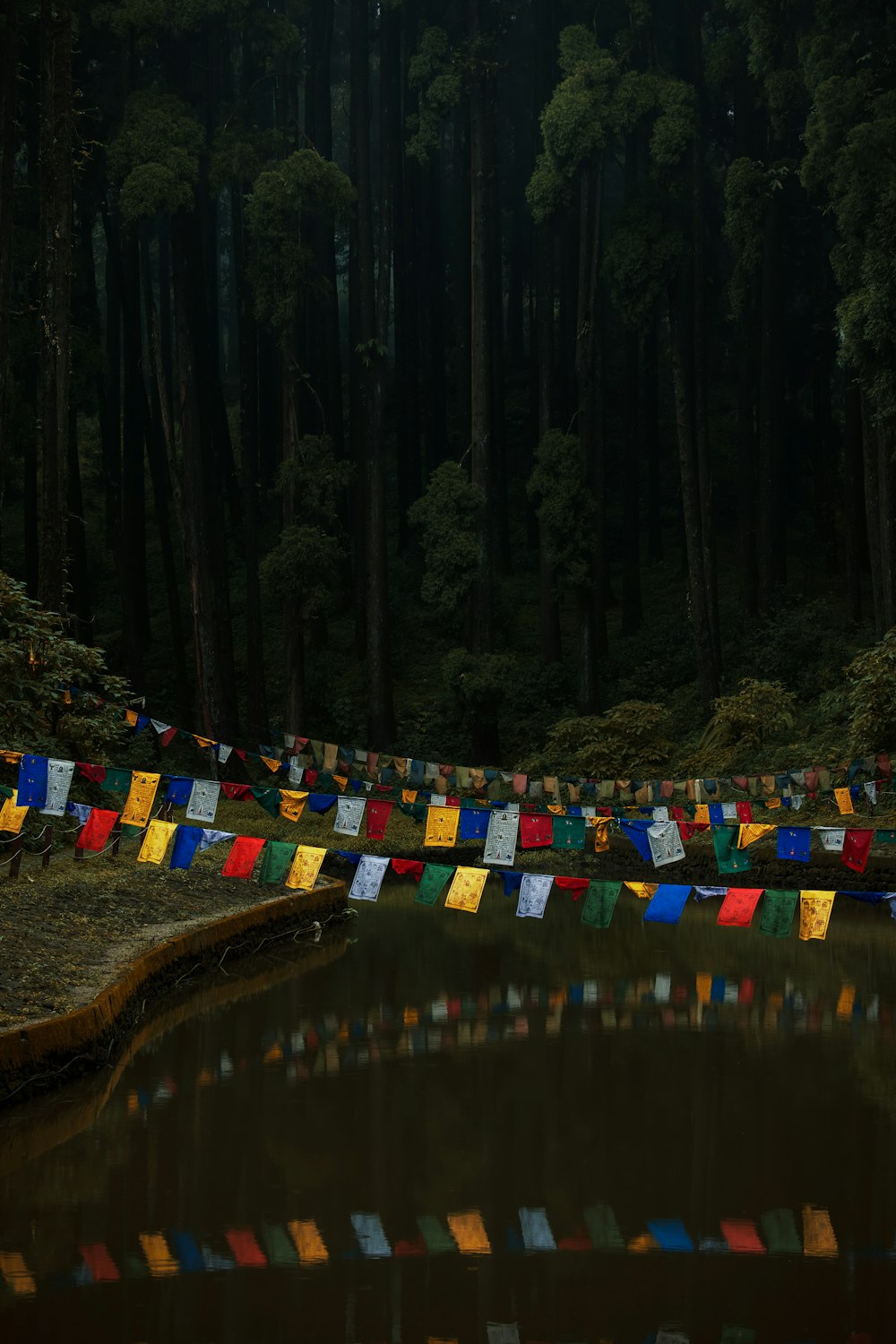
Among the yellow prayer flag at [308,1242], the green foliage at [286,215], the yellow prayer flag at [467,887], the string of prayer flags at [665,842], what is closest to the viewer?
the yellow prayer flag at [308,1242]

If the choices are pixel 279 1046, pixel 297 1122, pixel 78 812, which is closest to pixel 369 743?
pixel 78 812

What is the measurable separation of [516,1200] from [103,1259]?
206cm

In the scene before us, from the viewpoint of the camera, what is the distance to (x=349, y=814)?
43.6 ft

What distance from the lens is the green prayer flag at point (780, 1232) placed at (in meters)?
6.87

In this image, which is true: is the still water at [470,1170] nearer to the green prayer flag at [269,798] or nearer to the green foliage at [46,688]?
the green prayer flag at [269,798]

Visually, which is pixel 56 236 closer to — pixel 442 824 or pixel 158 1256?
pixel 442 824

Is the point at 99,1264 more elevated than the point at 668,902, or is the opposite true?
the point at 668,902

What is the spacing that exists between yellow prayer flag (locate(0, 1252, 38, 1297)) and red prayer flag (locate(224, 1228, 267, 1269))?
0.91 meters

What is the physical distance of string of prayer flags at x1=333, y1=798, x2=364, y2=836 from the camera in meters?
13.1

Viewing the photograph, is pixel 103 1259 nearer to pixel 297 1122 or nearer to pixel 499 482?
pixel 297 1122

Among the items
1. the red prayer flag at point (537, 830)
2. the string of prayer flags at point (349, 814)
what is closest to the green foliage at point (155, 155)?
the string of prayer flags at point (349, 814)

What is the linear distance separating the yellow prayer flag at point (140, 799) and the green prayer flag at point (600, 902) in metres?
3.80

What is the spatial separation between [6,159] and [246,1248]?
56.4ft

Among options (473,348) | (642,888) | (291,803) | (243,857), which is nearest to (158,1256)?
(642,888)
